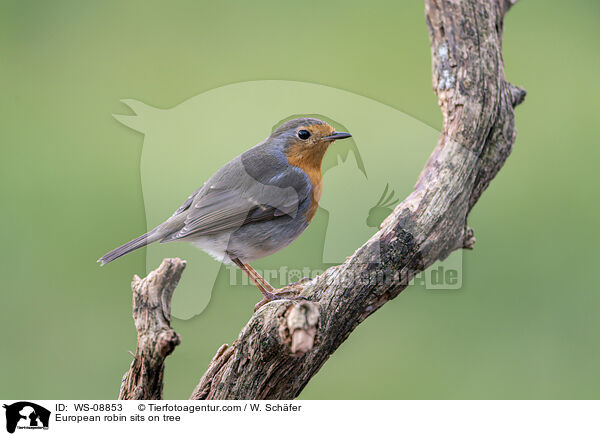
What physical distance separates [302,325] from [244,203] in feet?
3.73

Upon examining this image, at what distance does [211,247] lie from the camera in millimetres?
3344

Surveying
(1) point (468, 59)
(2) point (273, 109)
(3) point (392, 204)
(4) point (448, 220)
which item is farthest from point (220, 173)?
(1) point (468, 59)

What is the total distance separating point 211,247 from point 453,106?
165 cm

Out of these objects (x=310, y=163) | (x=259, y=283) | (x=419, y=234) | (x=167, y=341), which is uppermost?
(x=310, y=163)

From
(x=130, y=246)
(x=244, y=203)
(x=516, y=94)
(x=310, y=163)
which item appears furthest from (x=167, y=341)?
(x=516, y=94)

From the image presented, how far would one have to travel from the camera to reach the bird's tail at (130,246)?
10.2 ft

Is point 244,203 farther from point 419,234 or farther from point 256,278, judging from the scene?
point 419,234

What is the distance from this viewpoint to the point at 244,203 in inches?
130

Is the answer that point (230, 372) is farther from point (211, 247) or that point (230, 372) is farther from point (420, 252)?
point (420, 252)

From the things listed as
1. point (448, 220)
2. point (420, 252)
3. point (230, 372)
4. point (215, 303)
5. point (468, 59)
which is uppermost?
point (468, 59)

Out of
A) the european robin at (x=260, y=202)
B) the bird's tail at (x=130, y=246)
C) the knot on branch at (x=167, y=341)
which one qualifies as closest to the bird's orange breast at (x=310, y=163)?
the european robin at (x=260, y=202)

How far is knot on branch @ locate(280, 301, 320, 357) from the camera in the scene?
2.34 metres

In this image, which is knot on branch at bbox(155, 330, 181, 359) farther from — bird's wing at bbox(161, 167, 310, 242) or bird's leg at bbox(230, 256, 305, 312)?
bird's leg at bbox(230, 256, 305, 312)

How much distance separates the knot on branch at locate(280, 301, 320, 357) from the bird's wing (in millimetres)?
963
